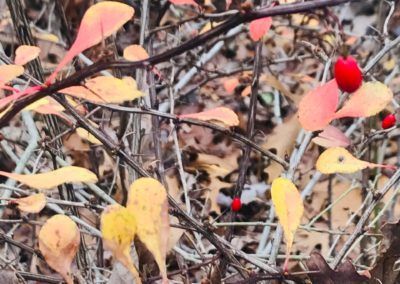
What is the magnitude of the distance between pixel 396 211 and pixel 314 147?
1.44 ft

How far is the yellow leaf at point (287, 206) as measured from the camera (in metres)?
1.00

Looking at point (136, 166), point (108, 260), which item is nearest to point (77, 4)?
point (108, 260)

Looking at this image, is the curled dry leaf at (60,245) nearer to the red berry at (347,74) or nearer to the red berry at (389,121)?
the red berry at (347,74)

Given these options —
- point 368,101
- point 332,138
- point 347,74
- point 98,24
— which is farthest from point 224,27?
point 332,138

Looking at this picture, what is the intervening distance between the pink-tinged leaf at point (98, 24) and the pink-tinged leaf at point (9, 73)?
13 centimetres

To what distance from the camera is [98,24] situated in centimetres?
81

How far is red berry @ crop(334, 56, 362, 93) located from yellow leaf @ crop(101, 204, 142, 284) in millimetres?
330

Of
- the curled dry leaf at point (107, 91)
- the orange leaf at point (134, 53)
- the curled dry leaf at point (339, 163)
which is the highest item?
the curled dry leaf at point (107, 91)

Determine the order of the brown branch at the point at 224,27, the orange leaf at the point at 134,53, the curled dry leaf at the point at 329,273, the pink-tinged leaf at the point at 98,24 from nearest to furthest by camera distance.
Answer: the brown branch at the point at 224,27
the pink-tinged leaf at the point at 98,24
the curled dry leaf at the point at 329,273
the orange leaf at the point at 134,53

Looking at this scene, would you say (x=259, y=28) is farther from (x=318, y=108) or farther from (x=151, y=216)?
(x=151, y=216)

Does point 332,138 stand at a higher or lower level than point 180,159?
higher

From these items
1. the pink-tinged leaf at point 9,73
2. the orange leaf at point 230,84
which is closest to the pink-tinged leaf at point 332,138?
the pink-tinged leaf at point 9,73

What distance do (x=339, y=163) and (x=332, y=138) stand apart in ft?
0.31

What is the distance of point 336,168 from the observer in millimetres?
1114
